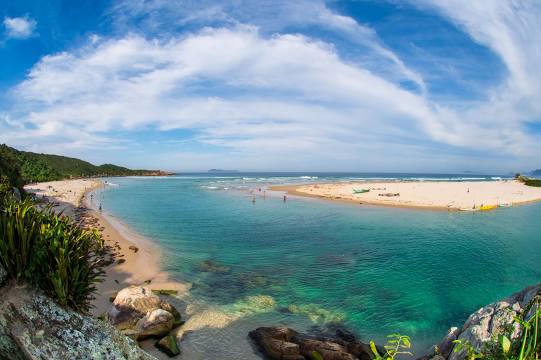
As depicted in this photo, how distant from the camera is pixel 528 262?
26.0 metres

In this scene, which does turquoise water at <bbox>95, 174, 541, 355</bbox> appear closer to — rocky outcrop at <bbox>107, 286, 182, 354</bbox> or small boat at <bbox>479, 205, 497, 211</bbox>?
rocky outcrop at <bbox>107, 286, 182, 354</bbox>

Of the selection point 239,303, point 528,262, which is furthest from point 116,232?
point 528,262

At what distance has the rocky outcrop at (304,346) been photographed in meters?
12.1

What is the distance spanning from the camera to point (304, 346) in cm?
1251

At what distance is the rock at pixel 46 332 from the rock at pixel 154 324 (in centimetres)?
749

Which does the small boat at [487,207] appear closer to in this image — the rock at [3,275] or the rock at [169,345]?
the rock at [169,345]

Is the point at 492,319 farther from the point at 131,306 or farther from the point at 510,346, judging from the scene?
the point at 131,306

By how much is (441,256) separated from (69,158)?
210 metres

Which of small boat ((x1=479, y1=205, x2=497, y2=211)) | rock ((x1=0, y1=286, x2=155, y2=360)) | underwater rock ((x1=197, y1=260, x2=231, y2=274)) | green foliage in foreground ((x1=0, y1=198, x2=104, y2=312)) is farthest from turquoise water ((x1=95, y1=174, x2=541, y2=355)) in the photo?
green foliage in foreground ((x1=0, y1=198, x2=104, y2=312))

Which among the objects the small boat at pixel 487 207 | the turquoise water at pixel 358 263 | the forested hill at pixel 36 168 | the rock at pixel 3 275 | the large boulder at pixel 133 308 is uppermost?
the forested hill at pixel 36 168

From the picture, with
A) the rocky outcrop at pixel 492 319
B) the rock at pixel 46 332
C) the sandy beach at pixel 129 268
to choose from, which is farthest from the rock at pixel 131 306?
the rocky outcrop at pixel 492 319

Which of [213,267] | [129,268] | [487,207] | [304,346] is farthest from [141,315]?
[487,207]

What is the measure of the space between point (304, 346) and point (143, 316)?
7525mm

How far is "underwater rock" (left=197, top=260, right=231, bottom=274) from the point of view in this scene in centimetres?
2250
